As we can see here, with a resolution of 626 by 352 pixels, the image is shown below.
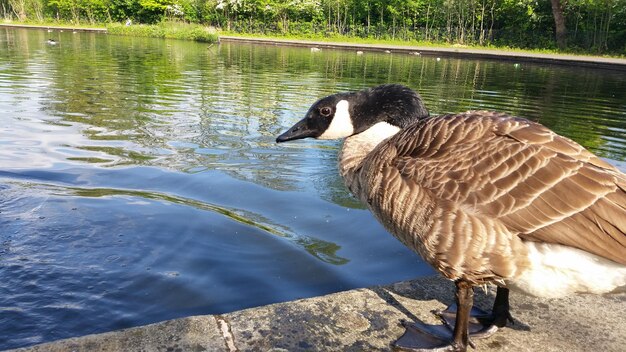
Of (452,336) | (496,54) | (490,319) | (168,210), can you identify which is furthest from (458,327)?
(496,54)

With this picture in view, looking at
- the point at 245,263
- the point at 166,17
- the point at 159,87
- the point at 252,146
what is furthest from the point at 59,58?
the point at 166,17

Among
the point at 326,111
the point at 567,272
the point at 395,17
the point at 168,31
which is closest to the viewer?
the point at 567,272

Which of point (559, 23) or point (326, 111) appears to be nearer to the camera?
point (326, 111)

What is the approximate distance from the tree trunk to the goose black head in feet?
167

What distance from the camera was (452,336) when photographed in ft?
10.0

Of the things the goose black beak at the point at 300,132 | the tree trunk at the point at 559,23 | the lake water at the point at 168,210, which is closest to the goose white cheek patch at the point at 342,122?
the goose black beak at the point at 300,132

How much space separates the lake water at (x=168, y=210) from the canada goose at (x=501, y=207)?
2043 mm

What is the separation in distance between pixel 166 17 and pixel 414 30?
123ft

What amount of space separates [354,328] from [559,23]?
173 feet

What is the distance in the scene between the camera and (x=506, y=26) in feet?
181

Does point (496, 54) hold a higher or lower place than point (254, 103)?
higher

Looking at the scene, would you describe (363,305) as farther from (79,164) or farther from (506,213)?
(79,164)

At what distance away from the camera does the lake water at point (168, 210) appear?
4.48 metres

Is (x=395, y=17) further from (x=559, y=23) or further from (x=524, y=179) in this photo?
(x=524, y=179)
